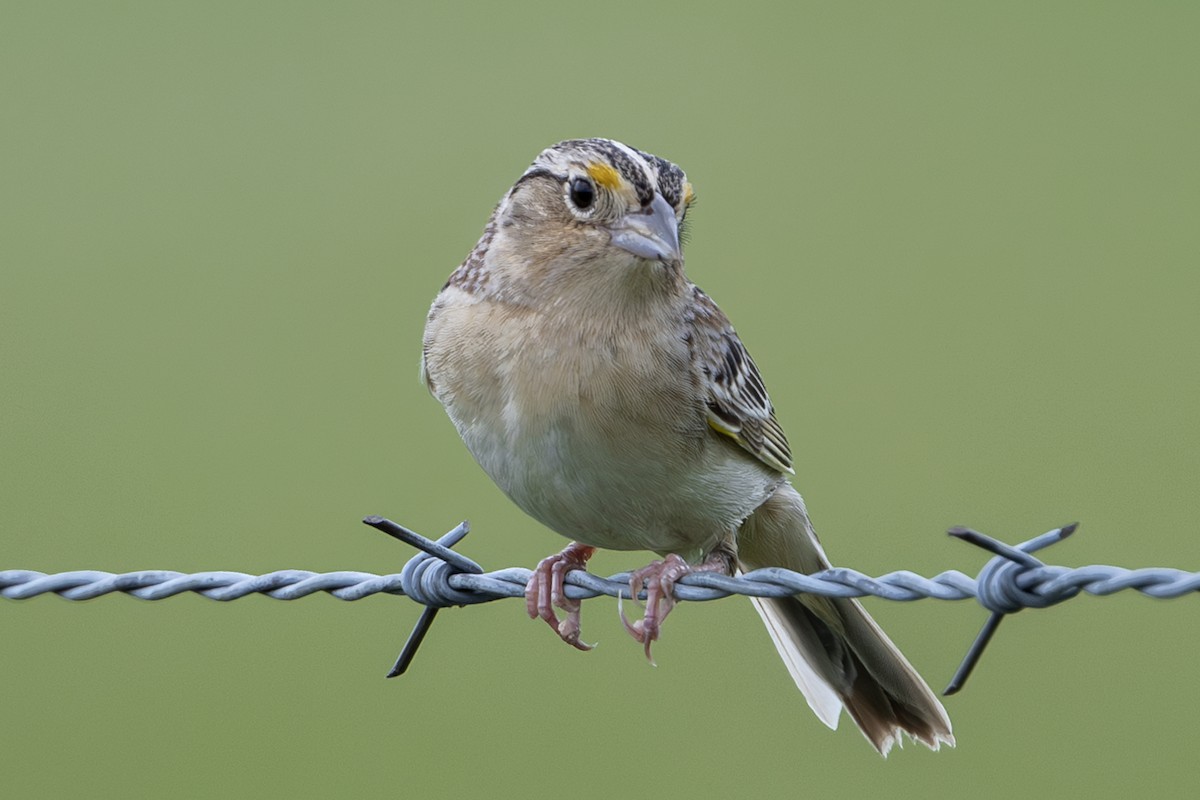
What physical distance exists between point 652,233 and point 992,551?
171cm

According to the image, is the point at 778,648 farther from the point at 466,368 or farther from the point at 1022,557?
the point at 1022,557

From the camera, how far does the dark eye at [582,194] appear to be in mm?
4453

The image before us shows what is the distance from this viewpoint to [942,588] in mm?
3258

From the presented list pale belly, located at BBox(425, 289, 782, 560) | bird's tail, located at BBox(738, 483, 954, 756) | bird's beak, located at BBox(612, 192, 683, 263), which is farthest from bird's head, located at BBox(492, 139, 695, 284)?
bird's tail, located at BBox(738, 483, 954, 756)

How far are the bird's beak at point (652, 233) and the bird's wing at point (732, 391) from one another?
18.5 inches

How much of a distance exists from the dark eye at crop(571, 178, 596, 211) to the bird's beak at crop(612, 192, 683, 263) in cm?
14

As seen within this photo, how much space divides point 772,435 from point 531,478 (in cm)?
100

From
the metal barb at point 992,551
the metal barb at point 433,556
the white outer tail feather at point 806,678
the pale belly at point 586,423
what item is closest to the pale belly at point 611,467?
the pale belly at point 586,423

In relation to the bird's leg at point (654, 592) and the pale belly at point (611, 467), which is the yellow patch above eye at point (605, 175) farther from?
the bird's leg at point (654, 592)

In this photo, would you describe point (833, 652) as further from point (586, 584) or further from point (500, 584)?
point (500, 584)

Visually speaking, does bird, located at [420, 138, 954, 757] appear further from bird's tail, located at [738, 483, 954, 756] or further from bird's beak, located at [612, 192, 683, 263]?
bird's tail, located at [738, 483, 954, 756]

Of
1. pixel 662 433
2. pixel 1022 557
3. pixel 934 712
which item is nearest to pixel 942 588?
pixel 1022 557

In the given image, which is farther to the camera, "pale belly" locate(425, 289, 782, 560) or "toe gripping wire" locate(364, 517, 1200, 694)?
"pale belly" locate(425, 289, 782, 560)

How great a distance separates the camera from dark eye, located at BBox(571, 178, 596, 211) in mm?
4453
